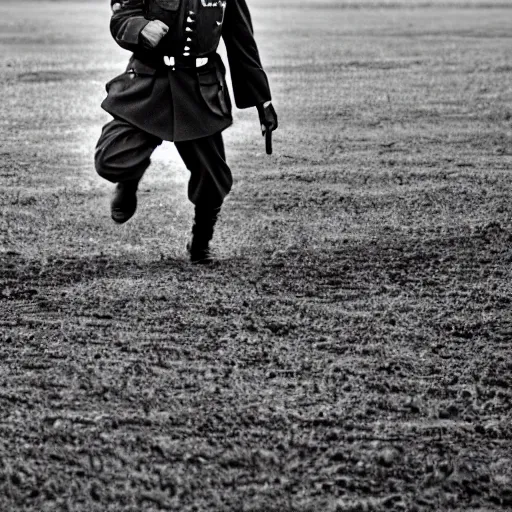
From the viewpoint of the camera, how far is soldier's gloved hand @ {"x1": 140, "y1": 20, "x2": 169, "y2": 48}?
401 centimetres

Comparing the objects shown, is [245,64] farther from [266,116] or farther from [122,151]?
[122,151]

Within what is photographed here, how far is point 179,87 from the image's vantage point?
14.1 feet

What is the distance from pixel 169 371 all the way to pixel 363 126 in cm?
507

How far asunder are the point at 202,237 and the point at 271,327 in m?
0.93

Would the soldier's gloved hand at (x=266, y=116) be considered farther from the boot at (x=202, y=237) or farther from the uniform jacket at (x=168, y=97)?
the boot at (x=202, y=237)

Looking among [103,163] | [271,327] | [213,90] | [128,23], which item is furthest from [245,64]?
[271,327]

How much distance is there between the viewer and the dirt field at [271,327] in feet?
9.36

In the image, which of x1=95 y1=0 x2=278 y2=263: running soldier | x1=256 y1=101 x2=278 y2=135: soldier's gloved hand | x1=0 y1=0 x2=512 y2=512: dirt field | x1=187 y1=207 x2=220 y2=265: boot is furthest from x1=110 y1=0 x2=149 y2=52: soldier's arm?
x1=0 y1=0 x2=512 y2=512: dirt field

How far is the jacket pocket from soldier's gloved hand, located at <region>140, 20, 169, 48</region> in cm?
34

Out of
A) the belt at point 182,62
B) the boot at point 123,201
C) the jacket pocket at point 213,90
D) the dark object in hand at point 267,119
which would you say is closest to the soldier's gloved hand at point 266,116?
the dark object in hand at point 267,119

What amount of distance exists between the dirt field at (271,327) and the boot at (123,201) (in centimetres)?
23

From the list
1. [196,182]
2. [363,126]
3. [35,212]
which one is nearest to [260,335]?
[196,182]

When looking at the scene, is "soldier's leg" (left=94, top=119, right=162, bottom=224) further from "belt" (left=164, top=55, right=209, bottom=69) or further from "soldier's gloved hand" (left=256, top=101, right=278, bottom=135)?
"soldier's gloved hand" (left=256, top=101, right=278, bottom=135)

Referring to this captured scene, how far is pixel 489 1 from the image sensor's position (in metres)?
22.8
